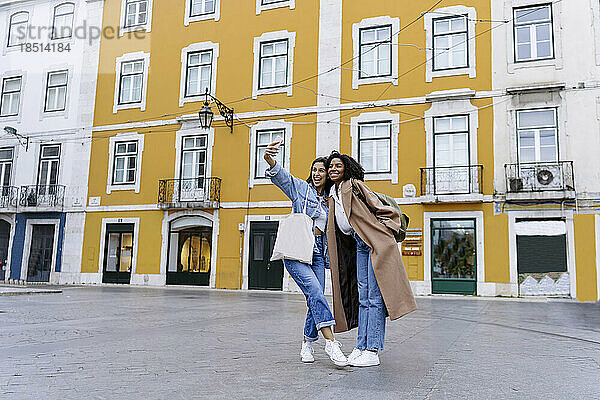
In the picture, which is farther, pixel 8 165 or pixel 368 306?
pixel 8 165

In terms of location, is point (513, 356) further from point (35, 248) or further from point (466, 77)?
point (35, 248)

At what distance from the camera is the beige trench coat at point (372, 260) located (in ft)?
14.1

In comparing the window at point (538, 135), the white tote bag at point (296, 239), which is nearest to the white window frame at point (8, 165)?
the window at point (538, 135)

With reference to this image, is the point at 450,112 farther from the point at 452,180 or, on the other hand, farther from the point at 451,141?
the point at 452,180

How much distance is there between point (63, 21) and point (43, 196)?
26.6 feet

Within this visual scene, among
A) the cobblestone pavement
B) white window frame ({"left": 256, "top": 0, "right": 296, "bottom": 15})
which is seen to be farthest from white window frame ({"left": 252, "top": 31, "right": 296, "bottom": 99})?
the cobblestone pavement

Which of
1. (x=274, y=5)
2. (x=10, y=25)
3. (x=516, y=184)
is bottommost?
(x=516, y=184)

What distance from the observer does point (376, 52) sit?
61.6 ft

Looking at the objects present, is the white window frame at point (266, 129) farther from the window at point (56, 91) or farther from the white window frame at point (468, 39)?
the window at point (56, 91)

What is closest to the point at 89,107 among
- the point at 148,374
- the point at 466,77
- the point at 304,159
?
the point at 304,159

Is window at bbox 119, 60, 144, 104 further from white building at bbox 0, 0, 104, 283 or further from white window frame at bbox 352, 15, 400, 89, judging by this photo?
white window frame at bbox 352, 15, 400, 89

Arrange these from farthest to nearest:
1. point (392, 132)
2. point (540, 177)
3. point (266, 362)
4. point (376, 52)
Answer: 1. point (376, 52)
2. point (392, 132)
3. point (540, 177)
4. point (266, 362)

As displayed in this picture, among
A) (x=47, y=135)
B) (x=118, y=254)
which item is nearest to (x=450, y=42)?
(x=118, y=254)

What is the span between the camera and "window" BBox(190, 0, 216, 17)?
70.9 feet
